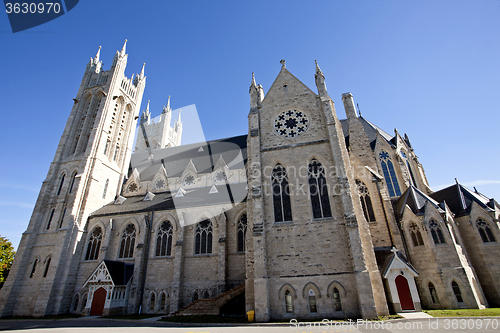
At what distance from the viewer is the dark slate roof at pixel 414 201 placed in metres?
17.1

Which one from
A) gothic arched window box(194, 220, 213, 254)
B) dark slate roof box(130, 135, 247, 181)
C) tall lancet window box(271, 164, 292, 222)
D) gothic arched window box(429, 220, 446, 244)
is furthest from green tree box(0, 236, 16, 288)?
gothic arched window box(429, 220, 446, 244)

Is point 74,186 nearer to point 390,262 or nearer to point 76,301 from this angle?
point 76,301

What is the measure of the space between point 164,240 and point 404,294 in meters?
17.8

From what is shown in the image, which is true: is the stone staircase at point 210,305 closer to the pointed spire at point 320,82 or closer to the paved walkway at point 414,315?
the paved walkway at point 414,315

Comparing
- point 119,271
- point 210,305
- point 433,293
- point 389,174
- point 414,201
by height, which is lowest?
point 210,305

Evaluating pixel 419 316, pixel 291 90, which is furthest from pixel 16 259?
pixel 419 316

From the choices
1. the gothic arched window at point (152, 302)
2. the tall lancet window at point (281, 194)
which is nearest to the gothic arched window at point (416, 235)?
the tall lancet window at point (281, 194)

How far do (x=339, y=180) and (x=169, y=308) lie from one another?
15.6 meters

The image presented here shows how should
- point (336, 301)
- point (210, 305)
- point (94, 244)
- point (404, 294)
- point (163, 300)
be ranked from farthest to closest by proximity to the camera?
1. point (94, 244)
2. point (163, 300)
3. point (210, 305)
4. point (404, 294)
5. point (336, 301)

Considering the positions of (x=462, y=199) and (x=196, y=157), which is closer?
(x=462, y=199)

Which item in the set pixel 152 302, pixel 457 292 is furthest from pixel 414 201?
pixel 152 302

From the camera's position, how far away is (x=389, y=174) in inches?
830

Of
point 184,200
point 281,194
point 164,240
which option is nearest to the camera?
point 281,194

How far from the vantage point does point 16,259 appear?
23.0 meters
